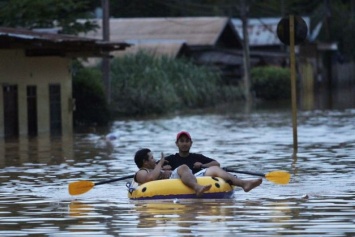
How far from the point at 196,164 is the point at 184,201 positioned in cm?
108

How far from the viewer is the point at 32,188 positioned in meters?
18.8

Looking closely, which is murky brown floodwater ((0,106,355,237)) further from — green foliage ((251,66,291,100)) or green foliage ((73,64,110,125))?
green foliage ((251,66,291,100))

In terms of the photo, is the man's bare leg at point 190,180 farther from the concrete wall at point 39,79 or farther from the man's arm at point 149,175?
the concrete wall at point 39,79

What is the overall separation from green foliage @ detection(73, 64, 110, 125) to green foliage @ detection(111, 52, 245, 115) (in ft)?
13.3

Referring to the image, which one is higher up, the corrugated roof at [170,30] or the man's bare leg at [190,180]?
the corrugated roof at [170,30]

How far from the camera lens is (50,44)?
3409cm

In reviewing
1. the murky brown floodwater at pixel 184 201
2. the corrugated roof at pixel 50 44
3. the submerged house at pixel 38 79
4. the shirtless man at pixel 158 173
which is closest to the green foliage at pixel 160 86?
the submerged house at pixel 38 79

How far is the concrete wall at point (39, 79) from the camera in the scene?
3566 centimetres

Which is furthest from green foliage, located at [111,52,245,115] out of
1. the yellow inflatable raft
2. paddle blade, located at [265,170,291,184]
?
A: the yellow inflatable raft

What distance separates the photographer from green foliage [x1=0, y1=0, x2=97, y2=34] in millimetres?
40531

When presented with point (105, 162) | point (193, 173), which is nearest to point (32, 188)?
point (193, 173)

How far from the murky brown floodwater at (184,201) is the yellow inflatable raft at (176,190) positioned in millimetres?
186

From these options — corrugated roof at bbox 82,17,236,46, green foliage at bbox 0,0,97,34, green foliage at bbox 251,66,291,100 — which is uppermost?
corrugated roof at bbox 82,17,236,46

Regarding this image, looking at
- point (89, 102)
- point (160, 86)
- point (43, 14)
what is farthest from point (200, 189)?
point (160, 86)
